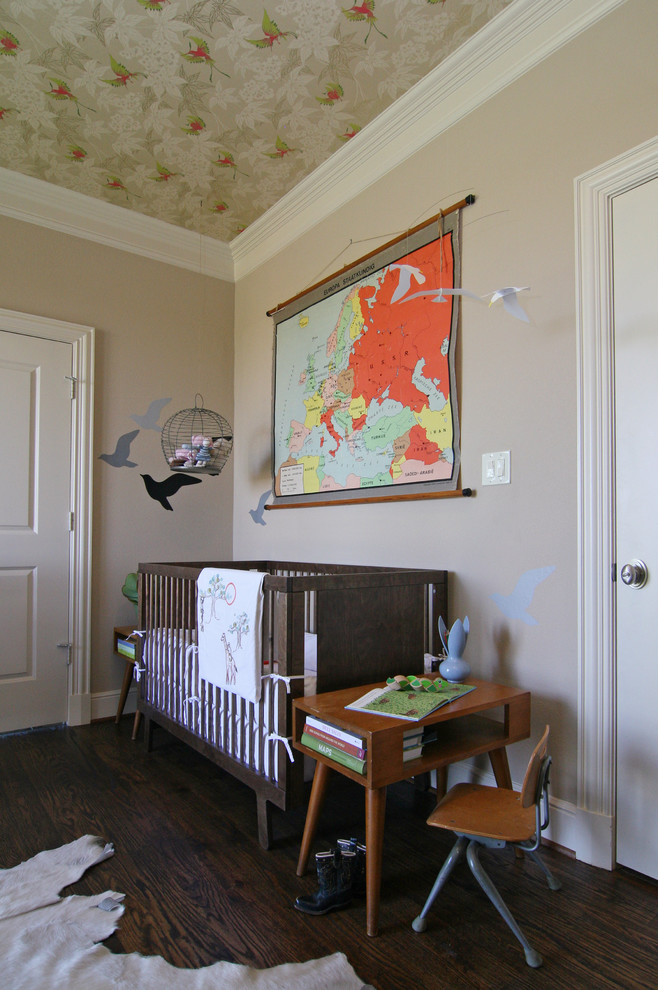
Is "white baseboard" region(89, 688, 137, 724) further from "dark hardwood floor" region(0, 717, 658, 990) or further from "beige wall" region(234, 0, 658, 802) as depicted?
"beige wall" region(234, 0, 658, 802)

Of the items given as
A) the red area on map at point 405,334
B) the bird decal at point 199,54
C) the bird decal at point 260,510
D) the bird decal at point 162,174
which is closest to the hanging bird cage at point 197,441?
the bird decal at point 260,510

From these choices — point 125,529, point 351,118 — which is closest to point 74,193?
point 351,118

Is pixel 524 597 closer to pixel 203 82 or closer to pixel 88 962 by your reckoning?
pixel 88 962

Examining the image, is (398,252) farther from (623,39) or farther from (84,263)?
(84,263)

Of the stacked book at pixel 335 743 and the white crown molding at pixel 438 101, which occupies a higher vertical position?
the white crown molding at pixel 438 101

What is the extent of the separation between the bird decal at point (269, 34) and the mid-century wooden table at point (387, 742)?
217 cm

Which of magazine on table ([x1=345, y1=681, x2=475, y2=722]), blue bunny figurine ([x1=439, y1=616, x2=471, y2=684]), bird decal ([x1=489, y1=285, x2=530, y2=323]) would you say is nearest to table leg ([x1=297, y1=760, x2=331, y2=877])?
magazine on table ([x1=345, y1=681, x2=475, y2=722])

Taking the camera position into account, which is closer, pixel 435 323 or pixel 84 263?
pixel 435 323

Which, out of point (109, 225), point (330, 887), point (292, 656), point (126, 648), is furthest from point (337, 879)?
point (109, 225)

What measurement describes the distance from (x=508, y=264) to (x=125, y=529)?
226 centimetres

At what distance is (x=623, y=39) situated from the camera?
5.47 feet

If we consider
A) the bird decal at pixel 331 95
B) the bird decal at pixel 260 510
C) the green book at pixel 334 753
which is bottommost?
the green book at pixel 334 753

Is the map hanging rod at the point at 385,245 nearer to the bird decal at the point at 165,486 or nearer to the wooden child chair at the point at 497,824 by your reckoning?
the bird decal at the point at 165,486

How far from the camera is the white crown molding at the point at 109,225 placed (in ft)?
9.49
